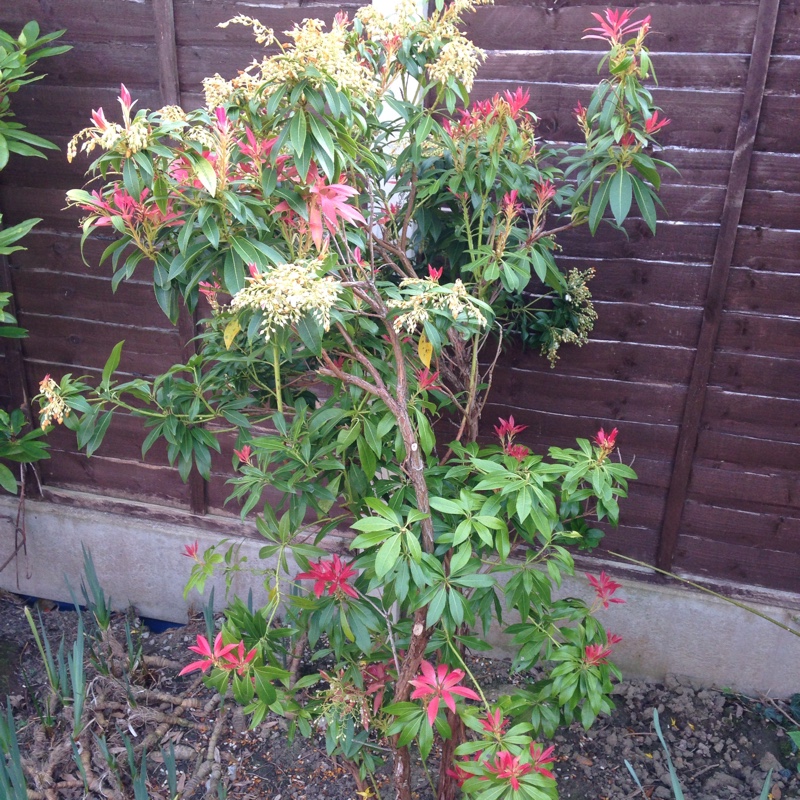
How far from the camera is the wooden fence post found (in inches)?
90.7

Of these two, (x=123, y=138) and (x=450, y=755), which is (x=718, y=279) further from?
(x=123, y=138)

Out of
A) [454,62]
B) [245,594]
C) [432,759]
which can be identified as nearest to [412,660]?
[432,759]

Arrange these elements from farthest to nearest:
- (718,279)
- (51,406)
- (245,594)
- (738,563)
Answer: (245,594), (738,563), (718,279), (51,406)

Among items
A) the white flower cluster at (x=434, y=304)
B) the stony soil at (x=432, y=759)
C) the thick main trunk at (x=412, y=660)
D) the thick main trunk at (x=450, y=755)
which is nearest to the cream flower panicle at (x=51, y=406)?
the white flower cluster at (x=434, y=304)

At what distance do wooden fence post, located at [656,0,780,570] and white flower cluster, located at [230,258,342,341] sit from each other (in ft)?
5.48

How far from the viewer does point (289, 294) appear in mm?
1342

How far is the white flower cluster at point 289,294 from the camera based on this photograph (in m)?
1.34

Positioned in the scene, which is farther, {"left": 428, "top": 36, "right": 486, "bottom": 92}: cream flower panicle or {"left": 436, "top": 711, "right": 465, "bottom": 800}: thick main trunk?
{"left": 436, "top": 711, "right": 465, "bottom": 800}: thick main trunk

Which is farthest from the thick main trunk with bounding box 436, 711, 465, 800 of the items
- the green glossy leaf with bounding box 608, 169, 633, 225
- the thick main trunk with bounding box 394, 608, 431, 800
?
the green glossy leaf with bounding box 608, 169, 633, 225

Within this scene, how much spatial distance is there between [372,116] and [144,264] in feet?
5.16

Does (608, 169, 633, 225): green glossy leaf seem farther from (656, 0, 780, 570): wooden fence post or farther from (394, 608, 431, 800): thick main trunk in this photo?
(394, 608, 431, 800): thick main trunk

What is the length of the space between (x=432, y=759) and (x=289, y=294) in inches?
79.5

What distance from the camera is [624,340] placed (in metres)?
2.72

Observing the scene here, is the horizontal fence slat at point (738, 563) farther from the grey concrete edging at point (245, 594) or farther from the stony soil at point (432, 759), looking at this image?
the stony soil at point (432, 759)
